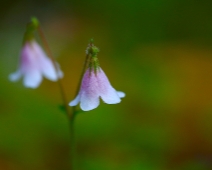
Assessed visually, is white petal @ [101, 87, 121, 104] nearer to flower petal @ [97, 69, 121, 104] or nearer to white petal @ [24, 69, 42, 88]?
flower petal @ [97, 69, 121, 104]

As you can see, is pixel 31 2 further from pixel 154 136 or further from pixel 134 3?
pixel 154 136

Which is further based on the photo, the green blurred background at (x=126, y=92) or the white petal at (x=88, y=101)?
the green blurred background at (x=126, y=92)

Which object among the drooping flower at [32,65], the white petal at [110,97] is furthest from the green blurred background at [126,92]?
the white petal at [110,97]

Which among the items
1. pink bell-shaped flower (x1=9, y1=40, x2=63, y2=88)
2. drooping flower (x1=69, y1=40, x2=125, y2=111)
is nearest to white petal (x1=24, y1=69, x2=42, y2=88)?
pink bell-shaped flower (x1=9, y1=40, x2=63, y2=88)

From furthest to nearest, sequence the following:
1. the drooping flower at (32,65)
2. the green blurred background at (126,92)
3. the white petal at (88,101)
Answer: the green blurred background at (126,92)
the drooping flower at (32,65)
the white petal at (88,101)

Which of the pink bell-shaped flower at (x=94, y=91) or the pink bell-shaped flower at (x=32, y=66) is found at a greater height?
the pink bell-shaped flower at (x=32, y=66)

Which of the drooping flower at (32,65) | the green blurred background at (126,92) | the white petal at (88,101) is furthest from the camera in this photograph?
the green blurred background at (126,92)

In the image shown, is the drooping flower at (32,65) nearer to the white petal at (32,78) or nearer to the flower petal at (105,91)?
the white petal at (32,78)
